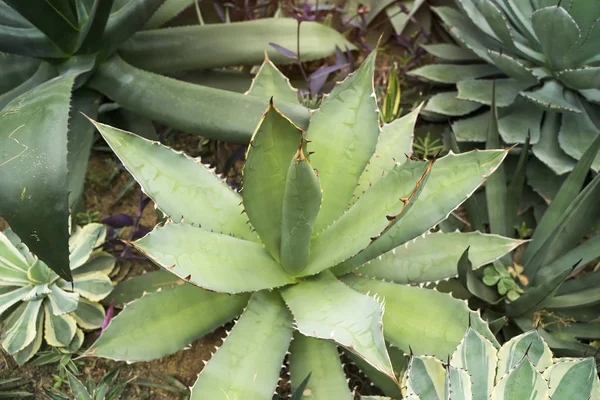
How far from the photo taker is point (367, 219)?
1.01 m

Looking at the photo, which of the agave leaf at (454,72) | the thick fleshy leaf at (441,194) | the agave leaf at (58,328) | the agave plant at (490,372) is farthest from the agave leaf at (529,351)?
the agave leaf at (58,328)

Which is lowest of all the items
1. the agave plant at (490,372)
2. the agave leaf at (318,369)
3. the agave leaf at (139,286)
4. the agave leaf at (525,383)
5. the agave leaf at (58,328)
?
the agave leaf at (58,328)

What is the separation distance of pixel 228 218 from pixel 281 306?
226 mm

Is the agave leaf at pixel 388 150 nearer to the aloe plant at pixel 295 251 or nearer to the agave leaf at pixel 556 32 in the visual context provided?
the aloe plant at pixel 295 251

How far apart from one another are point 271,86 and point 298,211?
20.1 inches

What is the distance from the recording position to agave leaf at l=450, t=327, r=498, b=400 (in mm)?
986

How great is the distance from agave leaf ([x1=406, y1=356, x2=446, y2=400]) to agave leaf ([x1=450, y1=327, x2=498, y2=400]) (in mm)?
37

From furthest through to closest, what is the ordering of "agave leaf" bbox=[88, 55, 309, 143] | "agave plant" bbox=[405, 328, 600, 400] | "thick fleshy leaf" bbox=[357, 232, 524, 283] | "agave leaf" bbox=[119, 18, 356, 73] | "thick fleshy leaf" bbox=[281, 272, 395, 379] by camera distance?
"agave leaf" bbox=[119, 18, 356, 73], "agave leaf" bbox=[88, 55, 309, 143], "thick fleshy leaf" bbox=[357, 232, 524, 283], "agave plant" bbox=[405, 328, 600, 400], "thick fleshy leaf" bbox=[281, 272, 395, 379]

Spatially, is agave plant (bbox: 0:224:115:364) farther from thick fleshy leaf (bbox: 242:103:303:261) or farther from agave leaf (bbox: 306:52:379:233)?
agave leaf (bbox: 306:52:379:233)

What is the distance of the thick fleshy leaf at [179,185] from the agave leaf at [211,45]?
530mm

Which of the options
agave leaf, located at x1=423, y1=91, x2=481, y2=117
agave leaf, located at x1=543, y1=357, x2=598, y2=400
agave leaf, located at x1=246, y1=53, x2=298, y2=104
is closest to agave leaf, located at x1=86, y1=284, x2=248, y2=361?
agave leaf, located at x1=246, y1=53, x2=298, y2=104

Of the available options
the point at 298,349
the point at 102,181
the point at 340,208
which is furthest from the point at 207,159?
the point at 298,349

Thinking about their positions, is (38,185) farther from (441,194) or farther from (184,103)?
(441,194)

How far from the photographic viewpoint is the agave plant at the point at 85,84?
95cm
